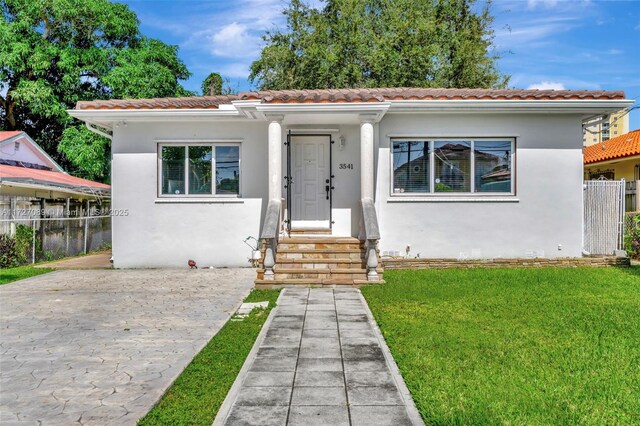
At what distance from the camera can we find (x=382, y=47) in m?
22.9

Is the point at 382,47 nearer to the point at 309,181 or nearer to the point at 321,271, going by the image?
the point at 309,181

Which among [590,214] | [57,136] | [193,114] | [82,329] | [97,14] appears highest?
[97,14]

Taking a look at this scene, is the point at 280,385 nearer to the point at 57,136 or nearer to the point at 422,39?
the point at 422,39

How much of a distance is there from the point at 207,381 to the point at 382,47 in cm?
2169

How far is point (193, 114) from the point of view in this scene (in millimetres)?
10578

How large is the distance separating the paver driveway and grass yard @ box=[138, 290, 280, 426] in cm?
12

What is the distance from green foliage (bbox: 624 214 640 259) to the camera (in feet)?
36.2

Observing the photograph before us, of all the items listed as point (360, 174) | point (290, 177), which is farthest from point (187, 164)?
point (360, 174)

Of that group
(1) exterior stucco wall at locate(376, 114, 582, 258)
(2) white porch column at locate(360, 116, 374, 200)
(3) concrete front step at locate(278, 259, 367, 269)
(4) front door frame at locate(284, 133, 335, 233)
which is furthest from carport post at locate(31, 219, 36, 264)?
(1) exterior stucco wall at locate(376, 114, 582, 258)

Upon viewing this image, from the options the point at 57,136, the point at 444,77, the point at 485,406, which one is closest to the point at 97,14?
the point at 57,136

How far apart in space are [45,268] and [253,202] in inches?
218

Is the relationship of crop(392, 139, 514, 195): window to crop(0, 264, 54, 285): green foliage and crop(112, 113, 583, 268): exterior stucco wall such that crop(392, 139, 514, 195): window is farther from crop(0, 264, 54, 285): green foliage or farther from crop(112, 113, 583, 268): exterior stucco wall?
crop(0, 264, 54, 285): green foliage

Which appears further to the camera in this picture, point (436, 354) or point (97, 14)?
point (97, 14)

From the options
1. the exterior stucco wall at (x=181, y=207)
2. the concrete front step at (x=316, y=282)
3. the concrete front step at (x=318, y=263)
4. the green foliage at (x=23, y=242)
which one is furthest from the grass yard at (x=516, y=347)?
the green foliage at (x=23, y=242)
